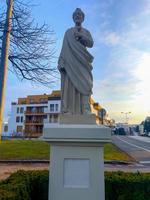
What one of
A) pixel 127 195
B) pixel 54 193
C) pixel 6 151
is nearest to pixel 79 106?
pixel 54 193

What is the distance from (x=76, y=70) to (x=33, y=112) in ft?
306

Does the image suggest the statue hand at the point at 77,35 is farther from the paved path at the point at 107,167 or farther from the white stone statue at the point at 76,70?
the paved path at the point at 107,167

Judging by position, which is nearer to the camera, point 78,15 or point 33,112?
point 78,15

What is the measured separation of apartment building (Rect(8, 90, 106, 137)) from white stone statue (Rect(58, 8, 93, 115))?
83.2m

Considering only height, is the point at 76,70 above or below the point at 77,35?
below

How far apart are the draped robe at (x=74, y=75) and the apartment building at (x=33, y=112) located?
8322 centimetres

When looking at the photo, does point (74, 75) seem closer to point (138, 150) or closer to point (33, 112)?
point (138, 150)

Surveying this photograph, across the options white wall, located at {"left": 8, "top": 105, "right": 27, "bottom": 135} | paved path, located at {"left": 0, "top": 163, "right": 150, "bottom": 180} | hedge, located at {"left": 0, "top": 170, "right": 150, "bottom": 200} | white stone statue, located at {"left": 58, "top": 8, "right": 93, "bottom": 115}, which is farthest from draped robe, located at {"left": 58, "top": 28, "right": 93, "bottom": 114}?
white wall, located at {"left": 8, "top": 105, "right": 27, "bottom": 135}

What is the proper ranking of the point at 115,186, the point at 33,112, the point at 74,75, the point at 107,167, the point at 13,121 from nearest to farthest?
the point at 74,75 → the point at 115,186 → the point at 107,167 → the point at 33,112 → the point at 13,121

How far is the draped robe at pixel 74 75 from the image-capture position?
20.0 ft

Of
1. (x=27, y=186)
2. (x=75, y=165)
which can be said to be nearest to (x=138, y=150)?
(x=27, y=186)

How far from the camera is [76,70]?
6137 mm

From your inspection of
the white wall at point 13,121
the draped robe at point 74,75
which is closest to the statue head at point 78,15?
the draped robe at point 74,75

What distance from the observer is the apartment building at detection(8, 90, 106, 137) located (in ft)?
307
